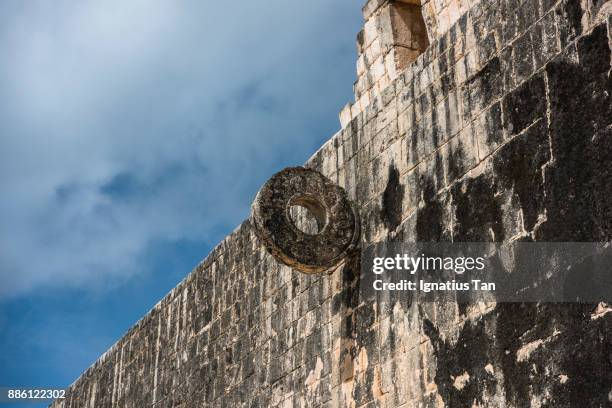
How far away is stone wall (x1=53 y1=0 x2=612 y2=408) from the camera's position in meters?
4.41

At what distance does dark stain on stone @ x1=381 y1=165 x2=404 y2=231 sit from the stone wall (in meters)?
0.01

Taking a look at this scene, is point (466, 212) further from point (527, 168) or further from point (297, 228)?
point (297, 228)

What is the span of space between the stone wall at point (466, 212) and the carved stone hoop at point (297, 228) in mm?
151

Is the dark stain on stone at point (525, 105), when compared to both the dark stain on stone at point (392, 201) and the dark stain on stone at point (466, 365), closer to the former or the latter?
the dark stain on stone at point (466, 365)

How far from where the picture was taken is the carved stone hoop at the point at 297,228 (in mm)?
6320

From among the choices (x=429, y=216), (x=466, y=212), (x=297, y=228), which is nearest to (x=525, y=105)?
(x=466, y=212)

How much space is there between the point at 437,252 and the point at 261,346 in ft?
8.42

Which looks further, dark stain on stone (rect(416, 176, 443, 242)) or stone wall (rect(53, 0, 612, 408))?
dark stain on stone (rect(416, 176, 443, 242))

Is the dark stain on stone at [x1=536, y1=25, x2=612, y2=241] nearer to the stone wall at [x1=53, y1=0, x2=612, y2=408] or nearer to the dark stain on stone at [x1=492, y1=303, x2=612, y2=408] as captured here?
the stone wall at [x1=53, y1=0, x2=612, y2=408]

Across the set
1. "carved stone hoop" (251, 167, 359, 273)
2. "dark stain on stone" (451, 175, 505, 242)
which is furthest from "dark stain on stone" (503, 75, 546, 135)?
"carved stone hoop" (251, 167, 359, 273)

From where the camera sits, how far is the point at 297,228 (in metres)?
6.38

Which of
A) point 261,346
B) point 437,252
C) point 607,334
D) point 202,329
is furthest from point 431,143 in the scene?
point 202,329

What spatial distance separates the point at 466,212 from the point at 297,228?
1.46 metres

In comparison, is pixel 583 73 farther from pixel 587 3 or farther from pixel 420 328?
pixel 420 328
